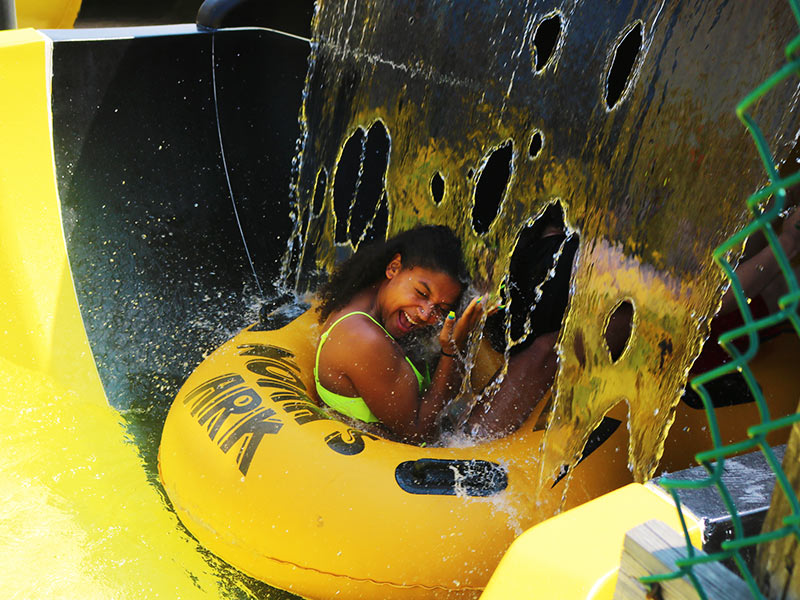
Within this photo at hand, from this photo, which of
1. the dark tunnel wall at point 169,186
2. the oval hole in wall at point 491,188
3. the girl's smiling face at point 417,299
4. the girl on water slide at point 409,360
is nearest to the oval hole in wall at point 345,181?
the dark tunnel wall at point 169,186

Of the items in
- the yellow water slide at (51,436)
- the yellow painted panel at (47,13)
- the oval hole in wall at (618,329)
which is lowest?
the yellow water slide at (51,436)

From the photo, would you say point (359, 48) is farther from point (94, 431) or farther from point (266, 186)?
point (94, 431)

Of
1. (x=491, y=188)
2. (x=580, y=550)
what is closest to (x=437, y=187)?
(x=491, y=188)

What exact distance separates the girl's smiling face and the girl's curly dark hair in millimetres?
118

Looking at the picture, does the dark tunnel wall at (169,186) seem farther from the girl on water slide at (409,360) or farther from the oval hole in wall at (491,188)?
the oval hole in wall at (491,188)

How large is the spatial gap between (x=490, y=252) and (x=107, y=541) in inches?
68.1

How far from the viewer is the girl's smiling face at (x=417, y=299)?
2.78 metres

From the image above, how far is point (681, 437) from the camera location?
2.32m

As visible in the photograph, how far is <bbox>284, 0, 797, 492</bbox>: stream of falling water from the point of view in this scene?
1.90 meters

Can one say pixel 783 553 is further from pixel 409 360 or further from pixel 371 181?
pixel 371 181

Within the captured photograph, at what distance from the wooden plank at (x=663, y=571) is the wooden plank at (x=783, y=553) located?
0.02 m

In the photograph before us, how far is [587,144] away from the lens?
240cm

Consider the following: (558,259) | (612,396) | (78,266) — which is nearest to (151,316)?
(78,266)

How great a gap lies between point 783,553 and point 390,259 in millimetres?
2416
